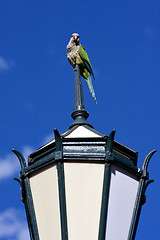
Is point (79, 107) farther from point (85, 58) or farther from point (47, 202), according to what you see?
point (47, 202)

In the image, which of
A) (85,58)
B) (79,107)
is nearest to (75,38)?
(85,58)

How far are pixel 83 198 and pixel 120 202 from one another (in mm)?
274

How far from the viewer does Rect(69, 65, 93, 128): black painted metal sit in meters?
4.14

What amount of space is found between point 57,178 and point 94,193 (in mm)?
280

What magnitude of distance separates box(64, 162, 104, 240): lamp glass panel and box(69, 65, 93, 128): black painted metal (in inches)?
28.5

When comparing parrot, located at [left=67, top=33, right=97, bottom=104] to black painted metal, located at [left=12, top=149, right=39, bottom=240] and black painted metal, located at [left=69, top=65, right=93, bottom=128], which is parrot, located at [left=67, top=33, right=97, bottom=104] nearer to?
black painted metal, located at [left=69, top=65, right=93, bottom=128]

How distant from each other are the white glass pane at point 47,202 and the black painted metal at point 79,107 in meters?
0.69

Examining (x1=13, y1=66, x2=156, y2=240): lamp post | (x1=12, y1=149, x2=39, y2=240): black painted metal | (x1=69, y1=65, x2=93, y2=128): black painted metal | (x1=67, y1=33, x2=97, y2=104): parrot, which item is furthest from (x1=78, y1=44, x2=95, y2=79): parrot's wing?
(x1=12, y1=149, x2=39, y2=240): black painted metal

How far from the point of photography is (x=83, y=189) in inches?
132

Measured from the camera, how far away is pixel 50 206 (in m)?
3.36

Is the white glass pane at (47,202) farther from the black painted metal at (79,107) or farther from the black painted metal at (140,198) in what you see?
the black painted metal at (79,107)

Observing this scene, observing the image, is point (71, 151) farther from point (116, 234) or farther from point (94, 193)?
point (116, 234)

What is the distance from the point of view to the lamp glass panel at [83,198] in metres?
3.22

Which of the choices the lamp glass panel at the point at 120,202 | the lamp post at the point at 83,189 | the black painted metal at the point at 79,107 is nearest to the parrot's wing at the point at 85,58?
the black painted metal at the point at 79,107
